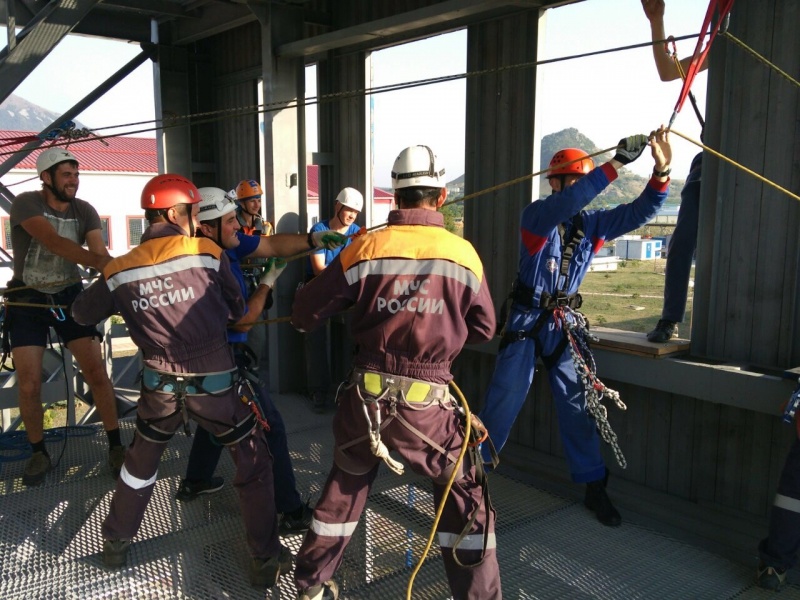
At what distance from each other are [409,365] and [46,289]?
2.94 metres

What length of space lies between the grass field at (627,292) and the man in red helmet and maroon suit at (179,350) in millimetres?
3673

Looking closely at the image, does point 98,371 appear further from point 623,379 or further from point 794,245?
point 794,245

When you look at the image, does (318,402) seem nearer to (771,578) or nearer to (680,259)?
(680,259)

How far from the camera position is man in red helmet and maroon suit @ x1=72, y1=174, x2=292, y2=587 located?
3.07 m

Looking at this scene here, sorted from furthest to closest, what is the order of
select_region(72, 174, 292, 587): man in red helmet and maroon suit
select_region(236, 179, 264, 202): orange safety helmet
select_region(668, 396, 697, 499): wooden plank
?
select_region(236, 179, 264, 202): orange safety helmet
select_region(668, 396, 697, 499): wooden plank
select_region(72, 174, 292, 587): man in red helmet and maroon suit

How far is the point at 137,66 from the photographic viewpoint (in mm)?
8258

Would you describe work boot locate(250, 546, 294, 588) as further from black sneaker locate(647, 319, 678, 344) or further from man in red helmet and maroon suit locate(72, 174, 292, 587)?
black sneaker locate(647, 319, 678, 344)

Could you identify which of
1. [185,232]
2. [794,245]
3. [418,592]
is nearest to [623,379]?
[794,245]

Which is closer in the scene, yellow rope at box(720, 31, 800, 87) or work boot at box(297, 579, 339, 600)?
work boot at box(297, 579, 339, 600)

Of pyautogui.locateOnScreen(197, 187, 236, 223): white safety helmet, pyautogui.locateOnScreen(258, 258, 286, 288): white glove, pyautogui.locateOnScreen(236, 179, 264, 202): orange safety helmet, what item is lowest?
pyautogui.locateOnScreen(258, 258, 286, 288): white glove

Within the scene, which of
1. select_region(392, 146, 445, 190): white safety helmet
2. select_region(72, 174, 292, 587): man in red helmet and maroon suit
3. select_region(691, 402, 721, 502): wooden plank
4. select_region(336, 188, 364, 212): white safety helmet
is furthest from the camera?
select_region(336, 188, 364, 212): white safety helmet

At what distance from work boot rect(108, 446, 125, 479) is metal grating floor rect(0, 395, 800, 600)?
0.22ft

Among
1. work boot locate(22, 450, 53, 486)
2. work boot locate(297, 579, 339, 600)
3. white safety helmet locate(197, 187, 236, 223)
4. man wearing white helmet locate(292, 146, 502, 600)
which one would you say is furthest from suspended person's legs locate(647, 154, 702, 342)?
work boot locate(22, 450, 53, 486)

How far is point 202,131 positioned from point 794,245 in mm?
7265
